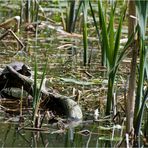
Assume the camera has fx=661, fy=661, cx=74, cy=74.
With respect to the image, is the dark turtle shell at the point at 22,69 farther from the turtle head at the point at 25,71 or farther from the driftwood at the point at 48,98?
the driftwood at the point at 48,98

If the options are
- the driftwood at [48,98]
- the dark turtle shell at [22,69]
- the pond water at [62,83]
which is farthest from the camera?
the dark turtle shell at [22,69]

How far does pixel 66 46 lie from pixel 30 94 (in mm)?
2850

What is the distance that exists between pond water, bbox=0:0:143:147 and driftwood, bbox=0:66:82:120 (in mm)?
101

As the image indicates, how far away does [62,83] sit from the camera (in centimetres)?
532

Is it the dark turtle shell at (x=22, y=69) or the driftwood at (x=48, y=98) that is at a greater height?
the dark turtle shell at (x=22, y=69)


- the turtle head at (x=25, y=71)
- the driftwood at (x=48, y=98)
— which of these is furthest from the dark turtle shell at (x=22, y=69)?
the driftwood at (x=48, y=98)

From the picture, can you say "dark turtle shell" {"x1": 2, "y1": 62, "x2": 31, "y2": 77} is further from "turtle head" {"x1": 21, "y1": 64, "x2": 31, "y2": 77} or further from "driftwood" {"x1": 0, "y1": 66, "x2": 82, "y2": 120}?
"driftwood" {"x1": 0, "y1": 66, "x2": 82, "y2": 120}

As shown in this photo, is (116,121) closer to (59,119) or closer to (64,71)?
(59,119)

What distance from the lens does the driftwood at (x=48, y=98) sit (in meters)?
4.27

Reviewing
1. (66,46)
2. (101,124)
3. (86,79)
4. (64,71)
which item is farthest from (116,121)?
(66,46)

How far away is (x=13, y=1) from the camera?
11.0 m

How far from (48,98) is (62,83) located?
2.70ft

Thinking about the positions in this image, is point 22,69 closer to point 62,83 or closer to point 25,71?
point 25,71

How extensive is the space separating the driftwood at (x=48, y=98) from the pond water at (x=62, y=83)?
0.33 feet
